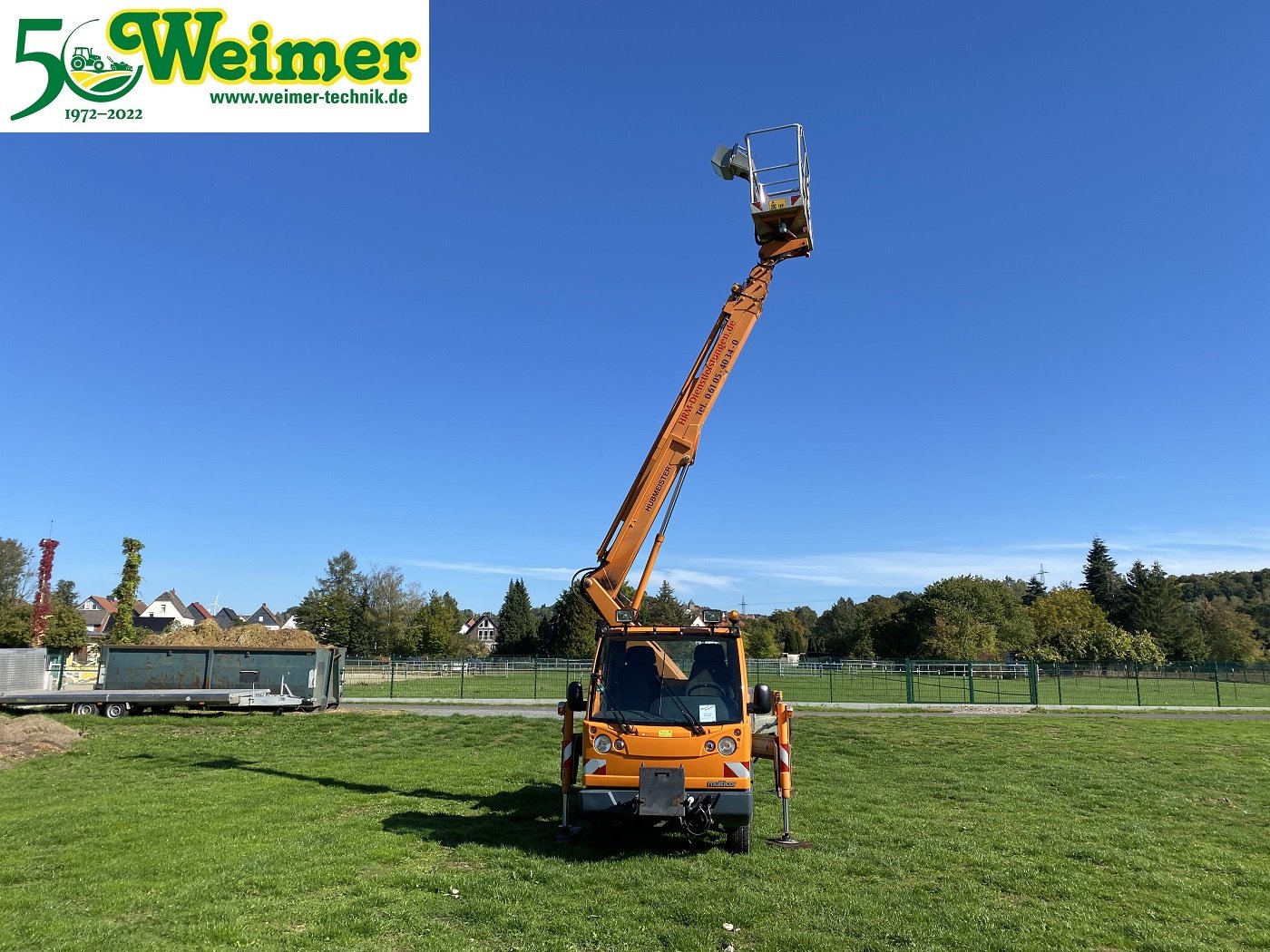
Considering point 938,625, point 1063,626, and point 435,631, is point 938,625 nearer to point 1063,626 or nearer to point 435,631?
point 1063,626

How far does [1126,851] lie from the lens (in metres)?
8.13

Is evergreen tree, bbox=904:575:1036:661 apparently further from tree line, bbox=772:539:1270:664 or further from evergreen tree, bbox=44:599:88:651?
evergreen tree, bbox=44:599:88:651

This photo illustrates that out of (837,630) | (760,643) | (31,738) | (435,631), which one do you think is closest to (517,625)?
(435,631)

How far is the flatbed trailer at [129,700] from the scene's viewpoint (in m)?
22.2

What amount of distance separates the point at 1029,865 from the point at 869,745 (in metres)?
10.6

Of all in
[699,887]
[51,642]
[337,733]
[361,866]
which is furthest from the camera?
[51,642]

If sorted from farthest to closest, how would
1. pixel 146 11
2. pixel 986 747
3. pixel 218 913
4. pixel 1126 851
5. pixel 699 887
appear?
1. pixel 986 747
2. pixel 146 11
3. pixel 1126 851
4. pixel 699 887
5. pixel 218 913

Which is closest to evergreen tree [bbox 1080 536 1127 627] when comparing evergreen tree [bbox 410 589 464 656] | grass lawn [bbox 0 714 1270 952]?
evergreen tree [bbox 410 589 464 656]

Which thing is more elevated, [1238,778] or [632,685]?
[632,685]

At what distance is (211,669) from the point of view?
2411 cm

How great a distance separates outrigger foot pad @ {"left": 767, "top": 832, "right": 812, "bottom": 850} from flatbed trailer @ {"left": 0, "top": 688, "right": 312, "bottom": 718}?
19.6m

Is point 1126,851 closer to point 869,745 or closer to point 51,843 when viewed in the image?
point 869,745

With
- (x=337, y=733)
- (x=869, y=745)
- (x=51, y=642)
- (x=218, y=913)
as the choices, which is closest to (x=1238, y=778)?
(x=869, y=745)

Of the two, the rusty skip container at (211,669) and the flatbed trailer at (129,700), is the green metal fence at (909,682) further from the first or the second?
the flatbed trailer at (129,700)
